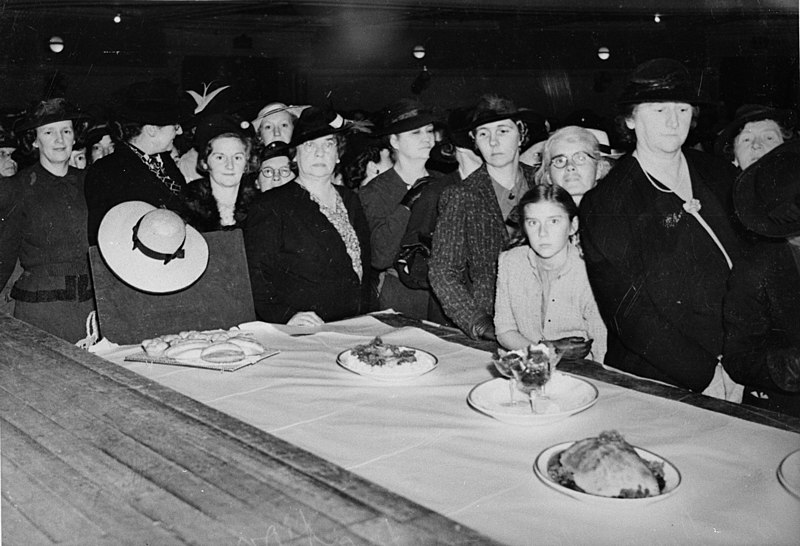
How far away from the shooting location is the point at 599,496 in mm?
1213

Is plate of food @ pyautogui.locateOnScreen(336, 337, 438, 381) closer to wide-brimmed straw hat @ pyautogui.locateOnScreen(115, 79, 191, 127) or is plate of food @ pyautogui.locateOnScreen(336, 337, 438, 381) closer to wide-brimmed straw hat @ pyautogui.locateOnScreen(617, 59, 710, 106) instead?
wide-brimmed straw hat @ pyautogui.locateOnScreen(617, 59, 710, 106)

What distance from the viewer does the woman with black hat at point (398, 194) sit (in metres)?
3.47

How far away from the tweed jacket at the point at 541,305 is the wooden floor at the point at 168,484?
1.32m

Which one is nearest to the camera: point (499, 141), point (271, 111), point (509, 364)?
point (509, 364)

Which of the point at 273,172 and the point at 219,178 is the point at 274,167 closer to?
the point at 273,172

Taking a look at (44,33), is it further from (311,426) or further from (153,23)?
(311,426)

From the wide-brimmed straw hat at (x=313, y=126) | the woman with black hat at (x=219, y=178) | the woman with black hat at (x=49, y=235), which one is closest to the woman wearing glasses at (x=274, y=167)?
the woman with black hat at (x=219, y=178)

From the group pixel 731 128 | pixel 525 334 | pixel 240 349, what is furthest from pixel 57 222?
pixel 731 128

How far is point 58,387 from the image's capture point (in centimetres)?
182

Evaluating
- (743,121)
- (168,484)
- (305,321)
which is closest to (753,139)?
(743,121)

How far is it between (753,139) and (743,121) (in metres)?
0.08

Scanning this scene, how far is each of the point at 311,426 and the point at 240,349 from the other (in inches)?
23.7

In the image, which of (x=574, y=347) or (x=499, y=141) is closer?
(x=574, y=347)

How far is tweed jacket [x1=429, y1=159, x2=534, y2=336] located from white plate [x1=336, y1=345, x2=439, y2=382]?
0.93m
